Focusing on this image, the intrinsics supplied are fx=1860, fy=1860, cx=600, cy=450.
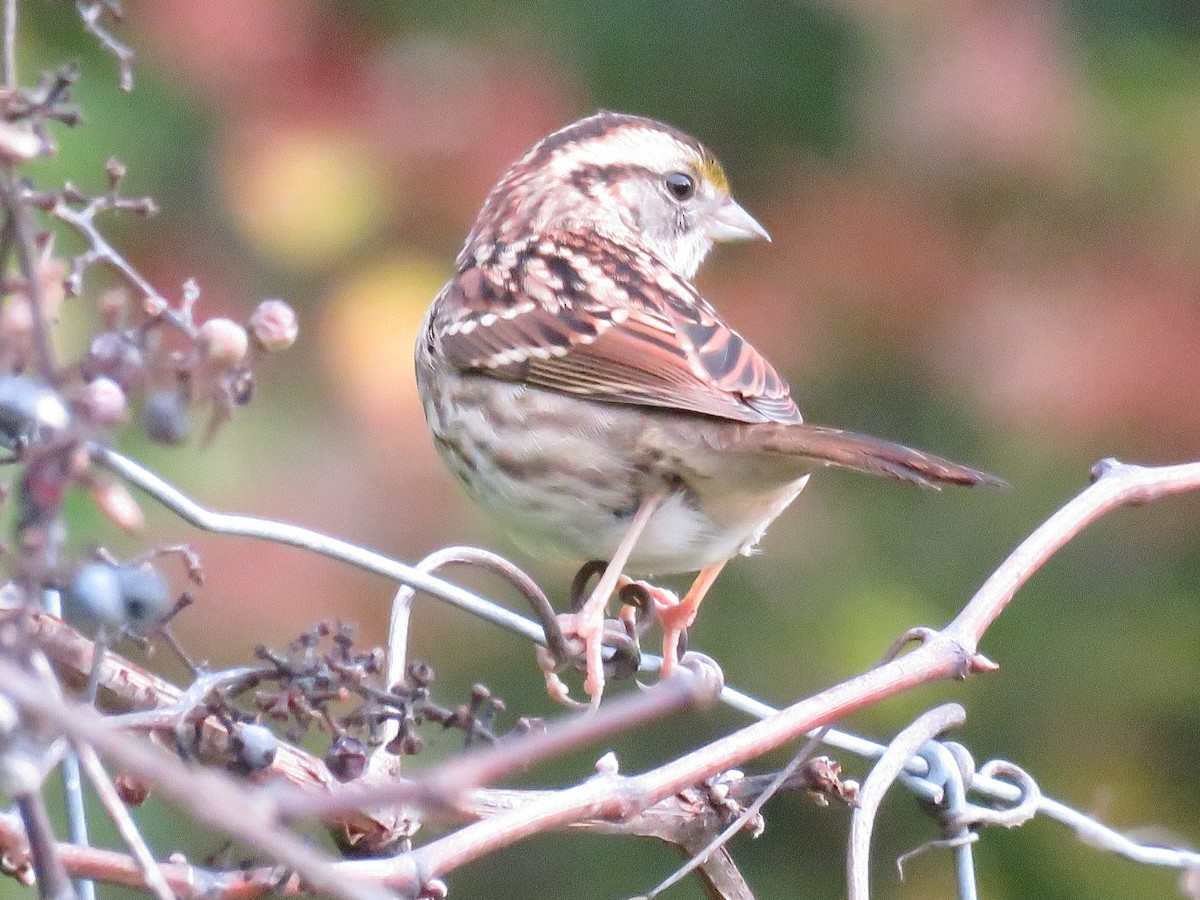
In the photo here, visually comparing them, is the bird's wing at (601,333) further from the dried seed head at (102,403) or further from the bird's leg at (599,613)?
the dried seed head at (102,403)

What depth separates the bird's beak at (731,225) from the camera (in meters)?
3.22

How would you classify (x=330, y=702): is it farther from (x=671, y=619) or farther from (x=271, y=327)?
(x=671, y=619)

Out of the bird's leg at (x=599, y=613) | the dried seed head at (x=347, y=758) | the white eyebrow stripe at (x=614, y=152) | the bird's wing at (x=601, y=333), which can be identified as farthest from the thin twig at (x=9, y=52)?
the white eyebrow stripe at (x=614, y=152)

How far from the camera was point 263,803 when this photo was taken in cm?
80

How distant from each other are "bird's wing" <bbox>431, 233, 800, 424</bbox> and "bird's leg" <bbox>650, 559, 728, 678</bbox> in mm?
264

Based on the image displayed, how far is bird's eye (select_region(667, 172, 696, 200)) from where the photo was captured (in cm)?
320

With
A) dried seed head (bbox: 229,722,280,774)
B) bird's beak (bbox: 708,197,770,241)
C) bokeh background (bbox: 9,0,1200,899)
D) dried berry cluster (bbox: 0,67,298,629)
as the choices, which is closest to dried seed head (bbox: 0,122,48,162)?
dried berry cluster (bbox: 0,67,298,629)

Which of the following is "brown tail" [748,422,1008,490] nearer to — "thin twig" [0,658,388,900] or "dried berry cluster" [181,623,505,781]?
"dried berry cluster" [181,623,505,781]

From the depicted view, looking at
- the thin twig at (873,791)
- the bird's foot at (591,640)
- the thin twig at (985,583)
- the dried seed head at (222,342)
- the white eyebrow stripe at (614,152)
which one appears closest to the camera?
the dried seed head at (222,342)

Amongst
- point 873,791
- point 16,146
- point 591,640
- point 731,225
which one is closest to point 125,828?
point 16,146

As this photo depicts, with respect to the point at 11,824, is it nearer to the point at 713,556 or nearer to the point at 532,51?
the point at 713,556

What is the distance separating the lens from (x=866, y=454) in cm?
188

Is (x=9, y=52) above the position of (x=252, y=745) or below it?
above

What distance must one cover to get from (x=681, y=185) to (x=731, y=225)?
116 mm
